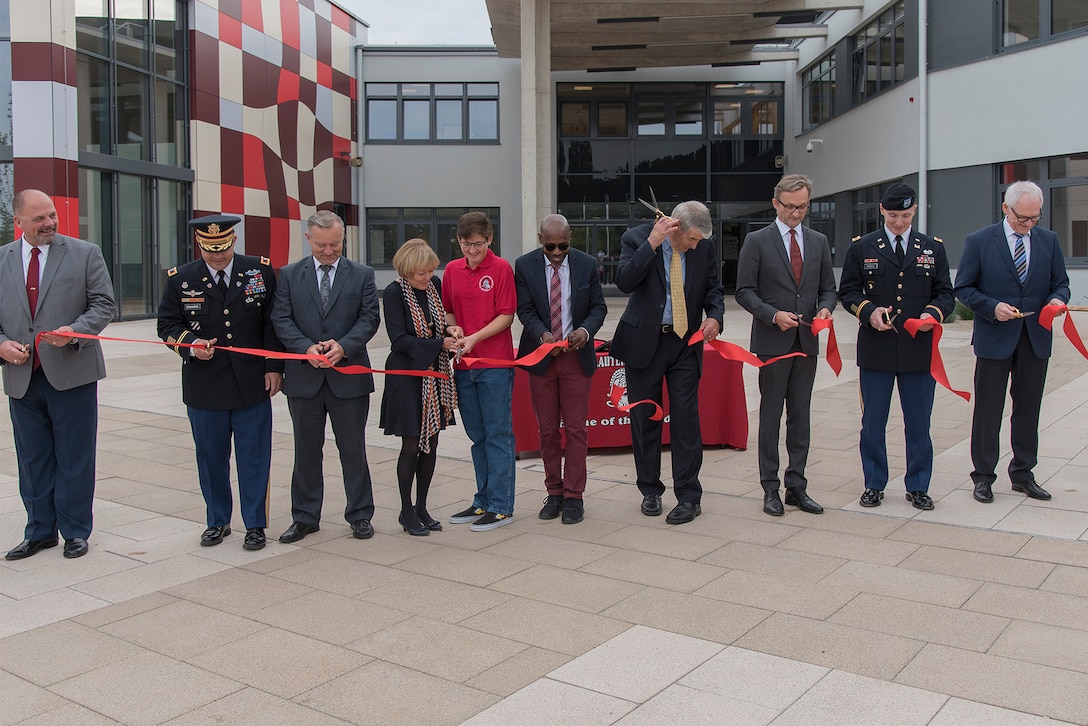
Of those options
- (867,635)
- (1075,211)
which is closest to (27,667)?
(867,635)

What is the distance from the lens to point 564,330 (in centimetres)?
548

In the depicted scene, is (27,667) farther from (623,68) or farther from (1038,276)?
(623,68)

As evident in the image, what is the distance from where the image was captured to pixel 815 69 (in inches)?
1108

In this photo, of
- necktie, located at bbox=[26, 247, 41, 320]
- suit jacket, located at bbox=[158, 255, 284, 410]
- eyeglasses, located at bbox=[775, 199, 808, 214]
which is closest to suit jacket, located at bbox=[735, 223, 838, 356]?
eyeglasses, located at bbox=[775, 199, 808, 214]

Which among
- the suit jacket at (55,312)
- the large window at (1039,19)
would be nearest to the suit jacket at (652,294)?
the suit jacket at (55,312)

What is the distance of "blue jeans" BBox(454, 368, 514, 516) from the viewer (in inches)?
211

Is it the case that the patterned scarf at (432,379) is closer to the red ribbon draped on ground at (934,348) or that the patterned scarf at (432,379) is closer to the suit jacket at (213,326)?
the suit jacket at (213,326)

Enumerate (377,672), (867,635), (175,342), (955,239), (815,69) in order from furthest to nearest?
(815,69) → (955,239) → (175,342) → (867,635) → (377,672)

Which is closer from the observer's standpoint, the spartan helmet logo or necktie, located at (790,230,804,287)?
necktie, located at (790,230,804,287)

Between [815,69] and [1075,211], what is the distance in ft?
38.5

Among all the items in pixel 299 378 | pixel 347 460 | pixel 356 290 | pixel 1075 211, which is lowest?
pixel 347 460

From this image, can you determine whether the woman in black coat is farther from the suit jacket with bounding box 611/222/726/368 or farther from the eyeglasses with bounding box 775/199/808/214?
the eyeglasses with bounding box 775/199/808/214

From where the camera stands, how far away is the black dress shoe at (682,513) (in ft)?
17.6

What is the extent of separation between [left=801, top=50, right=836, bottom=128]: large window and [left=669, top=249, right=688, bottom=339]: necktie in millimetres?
22878
